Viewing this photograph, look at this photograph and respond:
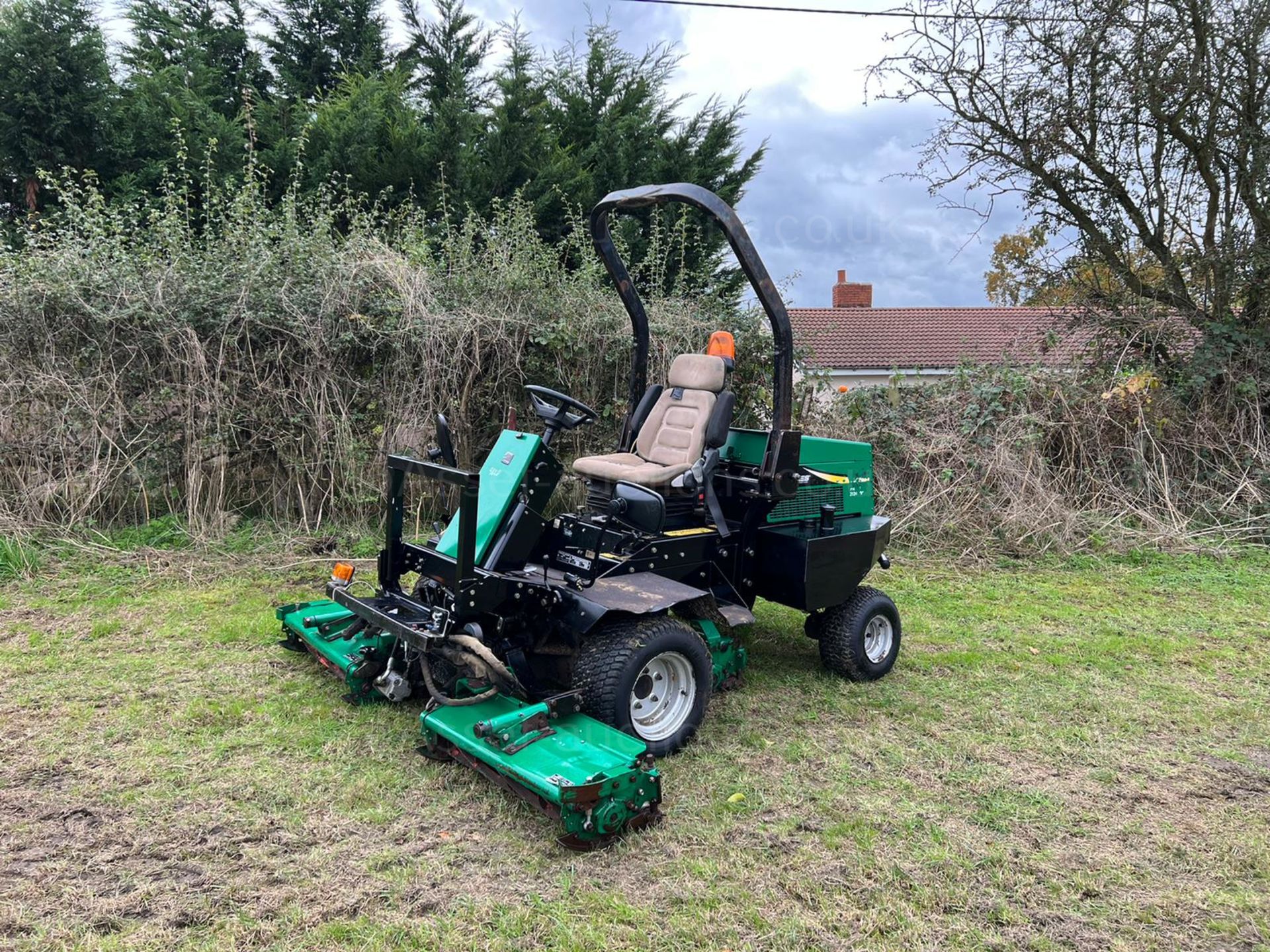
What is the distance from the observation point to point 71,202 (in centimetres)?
677

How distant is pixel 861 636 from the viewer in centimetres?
445

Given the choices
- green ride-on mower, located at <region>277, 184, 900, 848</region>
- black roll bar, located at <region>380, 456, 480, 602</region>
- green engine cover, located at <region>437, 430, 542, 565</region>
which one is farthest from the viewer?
green engine cover, located at <region>437, 430, 542, 565</region>

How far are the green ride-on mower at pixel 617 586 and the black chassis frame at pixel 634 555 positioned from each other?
10mm

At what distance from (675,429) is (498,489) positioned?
1.10 m

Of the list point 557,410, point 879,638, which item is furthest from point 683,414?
point 879,638

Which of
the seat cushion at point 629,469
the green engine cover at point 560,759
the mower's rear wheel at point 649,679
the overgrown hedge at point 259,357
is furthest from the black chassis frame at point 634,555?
the overgrown hedge at point 259,357

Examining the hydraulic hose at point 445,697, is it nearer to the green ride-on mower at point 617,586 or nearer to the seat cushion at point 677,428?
the green ride-on mower at point 617,586

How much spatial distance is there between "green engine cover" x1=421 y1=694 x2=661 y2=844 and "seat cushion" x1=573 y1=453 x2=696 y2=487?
4.00 feet

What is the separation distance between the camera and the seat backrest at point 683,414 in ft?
14.4

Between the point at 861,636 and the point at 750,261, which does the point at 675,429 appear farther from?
the point at 861,636

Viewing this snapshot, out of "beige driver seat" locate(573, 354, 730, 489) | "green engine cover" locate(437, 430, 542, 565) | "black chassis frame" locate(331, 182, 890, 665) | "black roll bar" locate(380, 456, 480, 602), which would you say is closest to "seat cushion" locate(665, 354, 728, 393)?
"beige driver seat" locate(573, 354, 730, 489)

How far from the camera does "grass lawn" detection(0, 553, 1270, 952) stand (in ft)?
8.10

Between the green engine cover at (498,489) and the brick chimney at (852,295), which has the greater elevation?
the brick chimney at (852,295)

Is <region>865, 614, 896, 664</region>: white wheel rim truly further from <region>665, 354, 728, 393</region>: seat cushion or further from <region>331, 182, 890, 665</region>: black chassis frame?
<region>665, 354, 728, 393</region>: seat cushion
